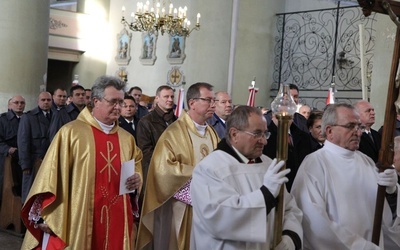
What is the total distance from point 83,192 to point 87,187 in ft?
0.15

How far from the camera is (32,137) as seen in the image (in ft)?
29.6

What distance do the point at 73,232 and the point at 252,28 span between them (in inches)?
513

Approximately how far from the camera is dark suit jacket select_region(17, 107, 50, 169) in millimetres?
8726

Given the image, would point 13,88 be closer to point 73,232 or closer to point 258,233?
point 73,232

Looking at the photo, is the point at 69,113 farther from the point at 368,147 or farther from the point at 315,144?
the point at 368,147

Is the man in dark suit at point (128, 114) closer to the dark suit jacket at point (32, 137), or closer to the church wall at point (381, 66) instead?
the dark suit jacket at point (32, 137)

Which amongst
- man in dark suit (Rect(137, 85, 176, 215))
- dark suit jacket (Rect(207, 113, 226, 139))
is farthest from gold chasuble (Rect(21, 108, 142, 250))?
dark suit jacket (Rect(207, 113, 226, 139))

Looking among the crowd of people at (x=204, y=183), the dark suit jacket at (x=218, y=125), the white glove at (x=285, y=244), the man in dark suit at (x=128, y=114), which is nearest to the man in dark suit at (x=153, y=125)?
the crowd of people at (x=204, y=183)

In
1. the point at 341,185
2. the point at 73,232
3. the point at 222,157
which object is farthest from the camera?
the point at 73,232

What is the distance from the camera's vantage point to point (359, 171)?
14.4ft

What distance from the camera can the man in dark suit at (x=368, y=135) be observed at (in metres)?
6.40

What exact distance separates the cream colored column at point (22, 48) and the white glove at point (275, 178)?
34.5 ft

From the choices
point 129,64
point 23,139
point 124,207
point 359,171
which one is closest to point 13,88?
point 23,139

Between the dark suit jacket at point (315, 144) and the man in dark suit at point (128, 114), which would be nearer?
the dark suit jacket at point (315, 144)
